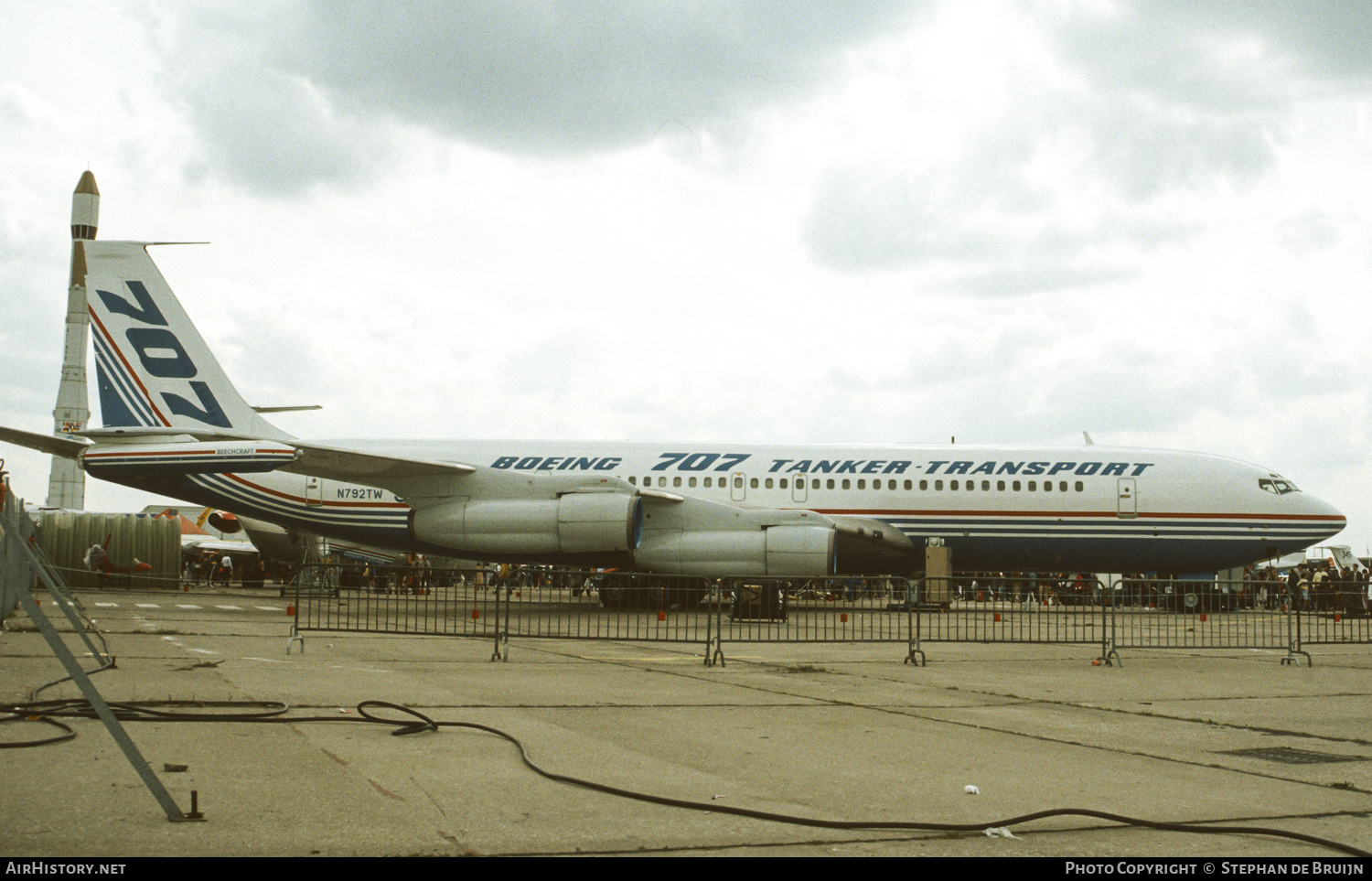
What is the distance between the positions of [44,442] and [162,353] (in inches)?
123

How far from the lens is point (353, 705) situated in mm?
6852

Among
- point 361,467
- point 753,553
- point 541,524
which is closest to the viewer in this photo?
point 541,524

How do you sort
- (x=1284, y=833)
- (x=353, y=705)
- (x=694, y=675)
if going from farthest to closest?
(x=694, y=675) → (x=353, y=705) → (x=1284, y=833)

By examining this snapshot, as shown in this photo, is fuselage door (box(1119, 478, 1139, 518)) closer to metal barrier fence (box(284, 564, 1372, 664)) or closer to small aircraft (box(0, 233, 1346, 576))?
small aircraft (box(0, 233, 1346, 576))

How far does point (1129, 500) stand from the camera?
21344 millimetres

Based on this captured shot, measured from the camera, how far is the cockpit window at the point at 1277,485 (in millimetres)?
21500

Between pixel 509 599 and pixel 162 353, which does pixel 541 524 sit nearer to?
pixel 509 599

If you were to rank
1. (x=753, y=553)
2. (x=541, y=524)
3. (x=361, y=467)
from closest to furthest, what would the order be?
1. (x=541, y=524)
2. (x=753, y=553)
3. (x=361, y=467)

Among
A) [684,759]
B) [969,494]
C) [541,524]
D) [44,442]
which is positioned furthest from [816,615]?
[44,442]

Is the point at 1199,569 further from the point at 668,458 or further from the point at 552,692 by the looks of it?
the point at 552,692

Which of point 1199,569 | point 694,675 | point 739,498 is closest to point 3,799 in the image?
point 694,675

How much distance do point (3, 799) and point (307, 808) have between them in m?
1.07

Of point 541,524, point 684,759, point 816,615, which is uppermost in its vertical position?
point 541,524

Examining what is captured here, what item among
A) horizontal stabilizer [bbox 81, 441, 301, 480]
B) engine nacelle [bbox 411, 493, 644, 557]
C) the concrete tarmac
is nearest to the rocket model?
horizontal stabilizer [bbox 81, 441, 301, 480]
